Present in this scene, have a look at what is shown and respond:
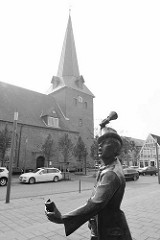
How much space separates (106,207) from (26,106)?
104ft

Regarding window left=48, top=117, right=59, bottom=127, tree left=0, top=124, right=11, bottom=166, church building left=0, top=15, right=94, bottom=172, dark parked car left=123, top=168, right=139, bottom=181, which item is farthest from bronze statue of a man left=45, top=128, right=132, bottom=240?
window left=48, top=117, right=59, bottom=127

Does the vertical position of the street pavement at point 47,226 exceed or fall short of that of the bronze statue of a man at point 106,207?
it falls short

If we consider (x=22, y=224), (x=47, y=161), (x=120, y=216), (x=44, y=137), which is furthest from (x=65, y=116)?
(x=120, y=216)

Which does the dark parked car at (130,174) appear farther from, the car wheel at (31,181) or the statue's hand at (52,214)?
the statue's hand at (52,214)

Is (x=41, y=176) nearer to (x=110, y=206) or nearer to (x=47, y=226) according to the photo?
(x=47, y=226)

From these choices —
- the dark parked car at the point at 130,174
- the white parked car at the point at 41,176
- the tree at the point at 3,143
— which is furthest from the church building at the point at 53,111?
the dark parked car at the point at 130,174

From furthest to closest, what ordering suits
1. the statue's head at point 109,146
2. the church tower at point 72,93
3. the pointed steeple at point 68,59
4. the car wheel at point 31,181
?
1. the pointed steeple at point 68,59
2. the church tower at point 72,93
3. the car wheel at point 31,181
4. the statue's head at point 109,146

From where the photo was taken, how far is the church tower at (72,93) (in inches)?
1483

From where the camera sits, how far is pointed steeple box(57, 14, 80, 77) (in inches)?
1639

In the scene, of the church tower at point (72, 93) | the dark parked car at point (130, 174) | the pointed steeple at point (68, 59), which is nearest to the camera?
the dark parked car at point (130, 174)

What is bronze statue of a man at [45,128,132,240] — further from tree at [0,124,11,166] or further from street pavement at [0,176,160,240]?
tree at [0,124,11,166]

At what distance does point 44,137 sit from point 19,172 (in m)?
6.75

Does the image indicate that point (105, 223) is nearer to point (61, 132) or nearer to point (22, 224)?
point (22, 224)

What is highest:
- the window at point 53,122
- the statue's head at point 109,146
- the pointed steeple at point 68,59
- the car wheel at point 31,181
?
the pointed steeple at point 68,59
